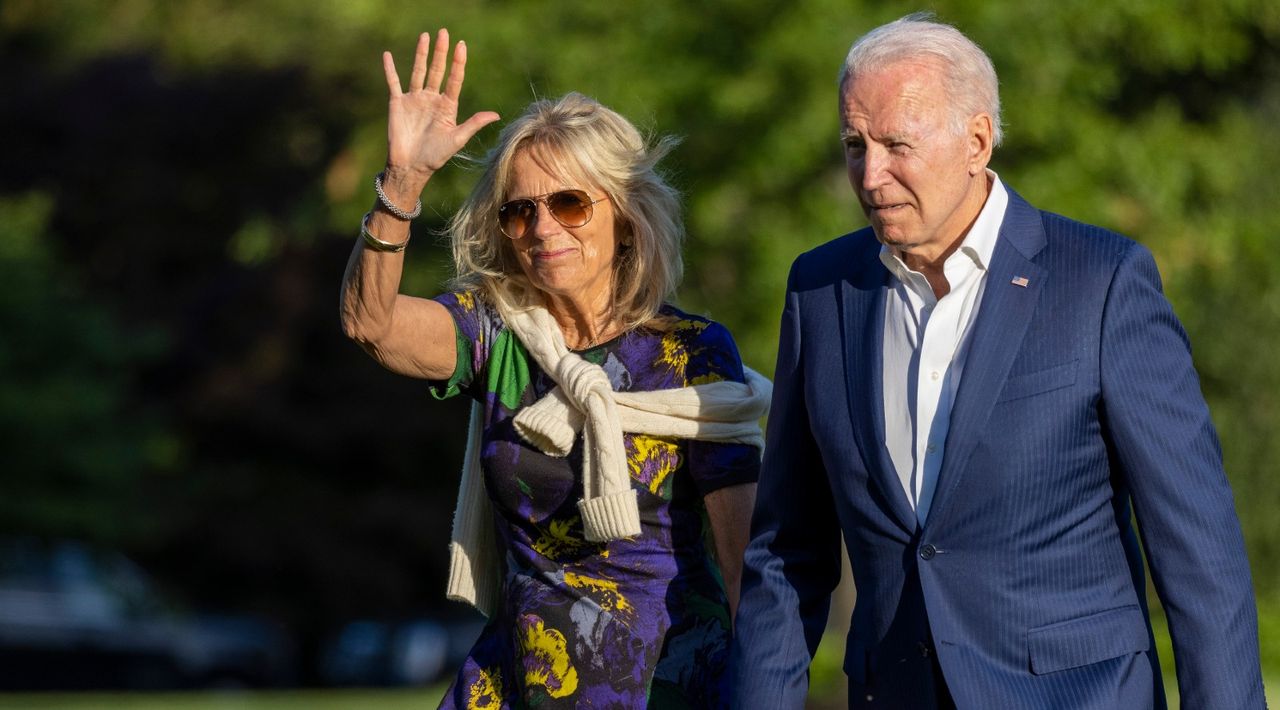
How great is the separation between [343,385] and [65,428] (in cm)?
371

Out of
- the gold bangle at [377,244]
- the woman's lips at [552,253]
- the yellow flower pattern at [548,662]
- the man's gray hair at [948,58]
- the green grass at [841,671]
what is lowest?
the green grass at [841,671]

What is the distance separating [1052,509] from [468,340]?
145cm

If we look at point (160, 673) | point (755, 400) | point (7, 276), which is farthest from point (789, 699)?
point (160, 673)

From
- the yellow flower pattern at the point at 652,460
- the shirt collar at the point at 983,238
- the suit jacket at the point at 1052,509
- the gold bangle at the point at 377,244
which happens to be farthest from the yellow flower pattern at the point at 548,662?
the shirt collar at the point at 983,238

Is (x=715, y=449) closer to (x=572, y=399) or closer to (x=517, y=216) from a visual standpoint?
(x=572, y=399)

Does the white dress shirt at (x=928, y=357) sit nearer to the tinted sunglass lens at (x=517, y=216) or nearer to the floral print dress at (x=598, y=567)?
the floral print dress at (x=598, y=567)

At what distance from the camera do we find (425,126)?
396 centimetres

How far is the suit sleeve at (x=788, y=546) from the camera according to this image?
12.2 ft

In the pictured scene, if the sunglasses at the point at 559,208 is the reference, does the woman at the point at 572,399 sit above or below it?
below

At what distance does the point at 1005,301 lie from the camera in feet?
11.4

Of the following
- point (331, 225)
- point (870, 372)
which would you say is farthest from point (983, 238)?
point (331, 225)

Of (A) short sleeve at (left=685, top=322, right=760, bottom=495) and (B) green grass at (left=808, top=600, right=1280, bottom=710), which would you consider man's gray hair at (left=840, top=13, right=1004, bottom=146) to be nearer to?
(A) short sleeve at (left=685, top=322, right=760, bottom=495)

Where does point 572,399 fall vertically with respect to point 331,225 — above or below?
below

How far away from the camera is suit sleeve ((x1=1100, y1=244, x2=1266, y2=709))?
130 inches
